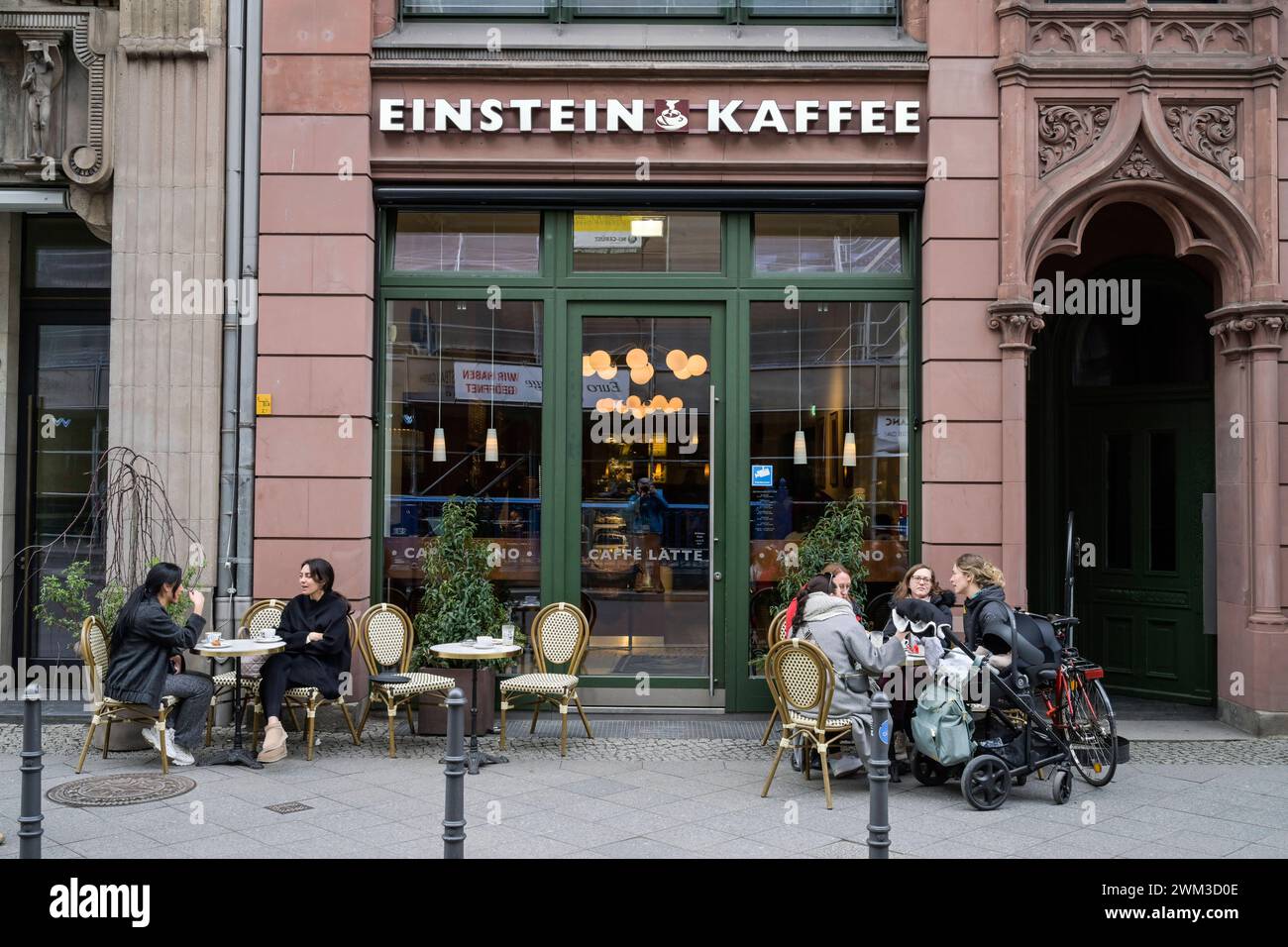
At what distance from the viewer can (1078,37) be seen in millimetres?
10703

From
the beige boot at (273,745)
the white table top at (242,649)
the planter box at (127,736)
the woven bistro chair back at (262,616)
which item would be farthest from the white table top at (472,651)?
the planter box at (127,736)

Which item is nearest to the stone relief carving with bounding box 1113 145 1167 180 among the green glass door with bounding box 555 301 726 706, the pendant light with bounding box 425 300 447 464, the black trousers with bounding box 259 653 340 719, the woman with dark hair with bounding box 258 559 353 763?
the green glass door with bounding box 555 301 726 706

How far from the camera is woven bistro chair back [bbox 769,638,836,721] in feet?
26.7

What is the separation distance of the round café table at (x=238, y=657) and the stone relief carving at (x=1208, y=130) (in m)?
9.21

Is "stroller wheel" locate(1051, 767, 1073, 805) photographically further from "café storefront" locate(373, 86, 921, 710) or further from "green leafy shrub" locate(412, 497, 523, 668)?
"green leafy shrub" locate(412, 497, 523, 668)

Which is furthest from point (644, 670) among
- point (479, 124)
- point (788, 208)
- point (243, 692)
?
point (479, 124)

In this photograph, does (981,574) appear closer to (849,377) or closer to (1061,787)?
(1061,787)

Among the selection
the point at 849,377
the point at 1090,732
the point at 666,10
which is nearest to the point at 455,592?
the point at 849,377

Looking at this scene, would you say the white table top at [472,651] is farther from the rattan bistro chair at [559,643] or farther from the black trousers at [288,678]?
the black trousers at [288,678]

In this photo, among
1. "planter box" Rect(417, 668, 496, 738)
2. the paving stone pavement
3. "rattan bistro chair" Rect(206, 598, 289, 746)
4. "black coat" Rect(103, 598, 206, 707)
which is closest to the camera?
the paving stone pavement

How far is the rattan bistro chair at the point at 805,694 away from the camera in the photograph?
8.13m

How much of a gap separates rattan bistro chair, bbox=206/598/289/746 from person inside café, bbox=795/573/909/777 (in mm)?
4621

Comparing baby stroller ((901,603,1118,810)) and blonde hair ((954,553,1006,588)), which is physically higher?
blonde hair ((954,553,1006,588))

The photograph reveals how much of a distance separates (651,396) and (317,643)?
3.98 metres
